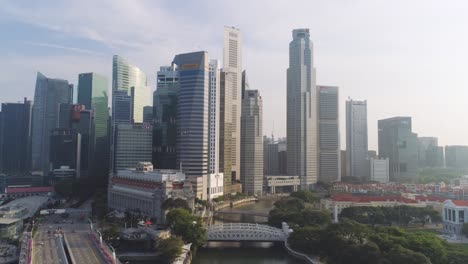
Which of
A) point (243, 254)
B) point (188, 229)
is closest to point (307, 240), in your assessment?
point (243, 254)

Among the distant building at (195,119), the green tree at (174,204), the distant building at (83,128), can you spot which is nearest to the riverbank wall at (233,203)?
the distant building at (195,119)

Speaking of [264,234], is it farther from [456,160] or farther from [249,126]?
[456,160]

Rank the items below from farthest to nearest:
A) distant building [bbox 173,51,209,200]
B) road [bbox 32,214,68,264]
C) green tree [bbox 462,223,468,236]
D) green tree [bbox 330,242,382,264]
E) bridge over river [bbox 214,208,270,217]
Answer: distant building [bbox 173,51,209,200], bridge over river [bbox 214,208,270,217], green tree [bbox 462,223,468,236], road [bbox 32,214,68,264], green tree [bbox 330,242,382,264]

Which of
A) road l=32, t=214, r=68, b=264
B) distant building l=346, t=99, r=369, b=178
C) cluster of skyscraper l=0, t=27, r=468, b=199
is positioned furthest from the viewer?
distant building l=346, t=99, r=369, b=178

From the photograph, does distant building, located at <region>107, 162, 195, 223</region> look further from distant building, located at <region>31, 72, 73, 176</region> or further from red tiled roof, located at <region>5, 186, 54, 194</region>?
distant building, located at <region>31, 72, 73, 176</region>

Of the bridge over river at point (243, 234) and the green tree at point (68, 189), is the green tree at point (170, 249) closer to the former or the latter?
the bridge over river at point (243, 234)

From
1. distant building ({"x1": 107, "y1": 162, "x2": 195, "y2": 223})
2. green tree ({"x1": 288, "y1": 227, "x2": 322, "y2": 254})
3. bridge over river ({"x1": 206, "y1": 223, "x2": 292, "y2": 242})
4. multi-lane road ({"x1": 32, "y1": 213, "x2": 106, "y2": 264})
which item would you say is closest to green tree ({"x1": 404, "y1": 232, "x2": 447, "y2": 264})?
green tree ({"x1": 288, "y1": 227, "x2": 322, "y2": 254})

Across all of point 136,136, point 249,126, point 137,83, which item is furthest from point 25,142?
point 249,126
